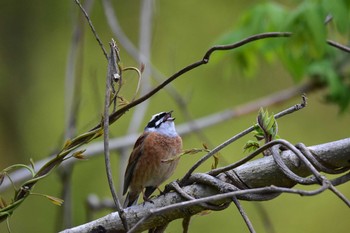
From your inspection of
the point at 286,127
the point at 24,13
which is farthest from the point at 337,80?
the point at 24,13

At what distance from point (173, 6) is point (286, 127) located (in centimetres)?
140

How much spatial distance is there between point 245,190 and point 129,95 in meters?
3.50

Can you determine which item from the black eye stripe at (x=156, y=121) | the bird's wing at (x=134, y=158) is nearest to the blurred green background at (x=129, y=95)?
the black eye stripe at (x=156, y=121)

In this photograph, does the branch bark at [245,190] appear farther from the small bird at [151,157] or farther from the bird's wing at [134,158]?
the bird's wing at [134,158]

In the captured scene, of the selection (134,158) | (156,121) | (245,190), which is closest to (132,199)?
(134,158)

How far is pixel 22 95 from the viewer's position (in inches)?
231

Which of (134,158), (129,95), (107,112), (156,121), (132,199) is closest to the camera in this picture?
(107,112)

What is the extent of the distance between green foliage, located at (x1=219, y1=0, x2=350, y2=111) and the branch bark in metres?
0.97

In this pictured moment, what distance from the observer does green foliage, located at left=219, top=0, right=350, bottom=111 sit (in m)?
2.40

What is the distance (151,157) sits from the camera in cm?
262

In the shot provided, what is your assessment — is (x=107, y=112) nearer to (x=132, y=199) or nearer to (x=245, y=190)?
(x=245, y=190)

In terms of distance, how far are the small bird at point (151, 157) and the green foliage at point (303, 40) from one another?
1.64 ft

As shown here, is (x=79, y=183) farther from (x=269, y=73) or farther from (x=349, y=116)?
(x=349, y=116)

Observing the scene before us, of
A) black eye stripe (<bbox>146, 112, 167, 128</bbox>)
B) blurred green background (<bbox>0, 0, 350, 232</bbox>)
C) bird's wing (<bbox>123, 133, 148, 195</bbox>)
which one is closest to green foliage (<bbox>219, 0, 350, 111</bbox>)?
black eye stripe (<bbox>146, 112, 167, 128</bbox>)
